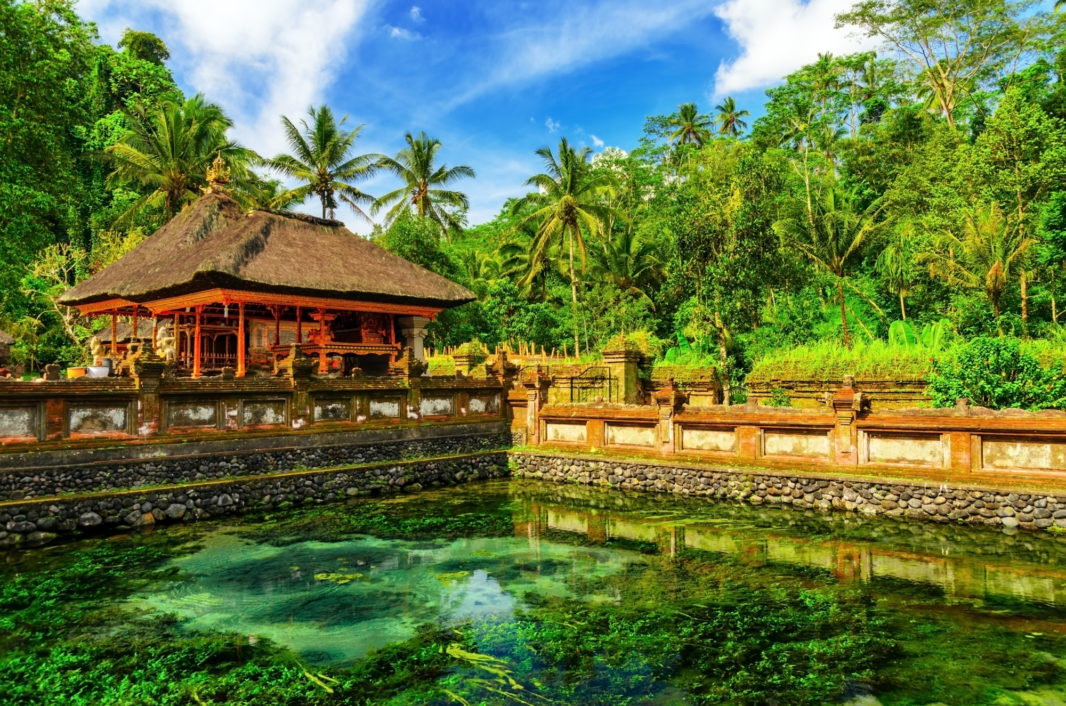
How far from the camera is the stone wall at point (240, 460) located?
1082 cm

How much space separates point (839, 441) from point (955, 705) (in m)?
7.62

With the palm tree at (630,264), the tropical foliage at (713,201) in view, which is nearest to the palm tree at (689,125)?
the tropical foliage at (713,201)

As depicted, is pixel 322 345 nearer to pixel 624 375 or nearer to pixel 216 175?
pixel 216 175

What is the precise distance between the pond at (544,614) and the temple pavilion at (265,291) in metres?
7.91

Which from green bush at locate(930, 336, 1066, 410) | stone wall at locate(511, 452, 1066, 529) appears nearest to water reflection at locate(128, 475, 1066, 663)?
stone wall at locate(511, 452, 1066, 529)

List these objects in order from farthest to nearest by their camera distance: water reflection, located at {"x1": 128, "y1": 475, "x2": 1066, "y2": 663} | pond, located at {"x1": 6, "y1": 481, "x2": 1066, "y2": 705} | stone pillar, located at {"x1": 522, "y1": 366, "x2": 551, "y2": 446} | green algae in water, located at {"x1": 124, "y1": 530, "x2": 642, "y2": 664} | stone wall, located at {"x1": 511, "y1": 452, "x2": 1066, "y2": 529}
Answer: stone pillar, located at {"x1": 522, "y1": 366, "x2": 551, "y2": 446} → stone wall, located at {"x1": 511, "y1": 452, "x2": 1066, "y2": 529} → water reflection, located at {"x1": 128, "y1": 475, "x2": 1066, "y2": 663} → green algae in water, located at {"x1": 124, "y1": 530, "x2": 642, "y2": 664} → pond, located at {"x1": 6, "y1": 481, "x2": 1066, "y2": 705}

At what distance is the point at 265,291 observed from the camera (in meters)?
17.6

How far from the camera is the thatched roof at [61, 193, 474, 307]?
1720cm

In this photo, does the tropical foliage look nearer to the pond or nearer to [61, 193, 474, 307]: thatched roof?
[61, 193, 474, 307]: thatched roof

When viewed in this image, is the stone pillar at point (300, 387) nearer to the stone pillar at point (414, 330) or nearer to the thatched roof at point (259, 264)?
the thatched roof at point (259, 264)

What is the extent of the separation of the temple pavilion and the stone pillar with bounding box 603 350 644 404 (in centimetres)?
565

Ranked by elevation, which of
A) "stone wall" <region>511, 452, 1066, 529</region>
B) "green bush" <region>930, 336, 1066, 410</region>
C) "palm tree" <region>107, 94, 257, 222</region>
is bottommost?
"stone wall" <region>511, 452, 1066, 529</region>

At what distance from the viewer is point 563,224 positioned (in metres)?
33.1

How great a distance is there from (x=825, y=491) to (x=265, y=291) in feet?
47.3
